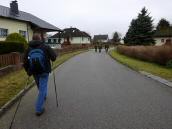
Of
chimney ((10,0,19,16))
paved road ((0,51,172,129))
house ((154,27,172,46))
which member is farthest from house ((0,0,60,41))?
house ((154,27,172,46))

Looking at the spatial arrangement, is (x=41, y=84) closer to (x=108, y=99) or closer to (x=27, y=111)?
(x=27, y=111)

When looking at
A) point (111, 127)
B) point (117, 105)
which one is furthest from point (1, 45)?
point (111, 127)

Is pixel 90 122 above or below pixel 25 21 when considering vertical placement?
below

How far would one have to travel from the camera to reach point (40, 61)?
717cm

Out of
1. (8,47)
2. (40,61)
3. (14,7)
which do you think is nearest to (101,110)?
(40,61)

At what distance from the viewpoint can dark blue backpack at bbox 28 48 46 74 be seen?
7160 millimetres

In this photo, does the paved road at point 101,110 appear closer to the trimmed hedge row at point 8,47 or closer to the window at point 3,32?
the trimmed hedge row at point 8,47

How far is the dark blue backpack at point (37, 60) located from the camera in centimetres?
716

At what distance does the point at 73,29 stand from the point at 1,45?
89.8 meters

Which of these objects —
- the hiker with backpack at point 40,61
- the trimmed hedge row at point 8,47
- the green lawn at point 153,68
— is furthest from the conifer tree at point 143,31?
the hiker with backpack at point 40,61

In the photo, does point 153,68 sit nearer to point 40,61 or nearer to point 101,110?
point 101,110

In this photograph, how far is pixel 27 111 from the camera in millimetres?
7355

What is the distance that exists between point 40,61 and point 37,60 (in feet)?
0.24

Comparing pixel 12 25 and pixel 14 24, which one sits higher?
pixel 14 24
